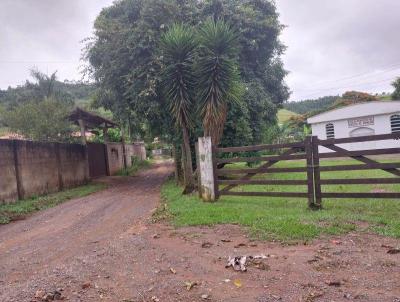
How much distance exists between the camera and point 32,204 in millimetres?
12055

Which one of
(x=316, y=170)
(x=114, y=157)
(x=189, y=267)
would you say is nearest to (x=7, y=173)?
(x=189, y=267)

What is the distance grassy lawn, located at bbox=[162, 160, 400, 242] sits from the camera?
237 inches

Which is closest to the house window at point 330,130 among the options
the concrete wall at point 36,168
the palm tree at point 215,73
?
the concrete wall at point 36,168

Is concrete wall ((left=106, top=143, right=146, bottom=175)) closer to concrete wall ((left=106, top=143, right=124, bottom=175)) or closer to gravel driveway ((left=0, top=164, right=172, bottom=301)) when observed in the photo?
concrete wall ((left=106, top=143, right=124, bottom=175))

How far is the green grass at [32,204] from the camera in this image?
1046cm

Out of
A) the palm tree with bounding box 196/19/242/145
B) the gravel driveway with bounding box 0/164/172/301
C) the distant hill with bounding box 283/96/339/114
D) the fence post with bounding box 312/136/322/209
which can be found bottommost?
the gravel driveway with bounding box 0/164/172/301

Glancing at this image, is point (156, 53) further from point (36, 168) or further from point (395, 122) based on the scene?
point (395, 122)

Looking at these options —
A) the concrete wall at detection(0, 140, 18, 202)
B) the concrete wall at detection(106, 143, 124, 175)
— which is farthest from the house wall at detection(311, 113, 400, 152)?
the concrete wall at detection(0, 140, 18, 202)

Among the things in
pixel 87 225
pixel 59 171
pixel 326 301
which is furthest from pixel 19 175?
pixel 326 301

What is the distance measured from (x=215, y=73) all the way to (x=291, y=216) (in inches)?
224

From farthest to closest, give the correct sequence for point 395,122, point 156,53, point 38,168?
point 395,122 < point 156,53 < point 38,168

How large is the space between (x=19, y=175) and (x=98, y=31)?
7.82 meters

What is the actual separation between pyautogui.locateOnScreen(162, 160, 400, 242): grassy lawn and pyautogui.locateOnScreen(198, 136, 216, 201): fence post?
313mm

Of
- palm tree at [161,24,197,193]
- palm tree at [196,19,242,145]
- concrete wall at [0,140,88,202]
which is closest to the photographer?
palm tree at [196,19,242,145]
